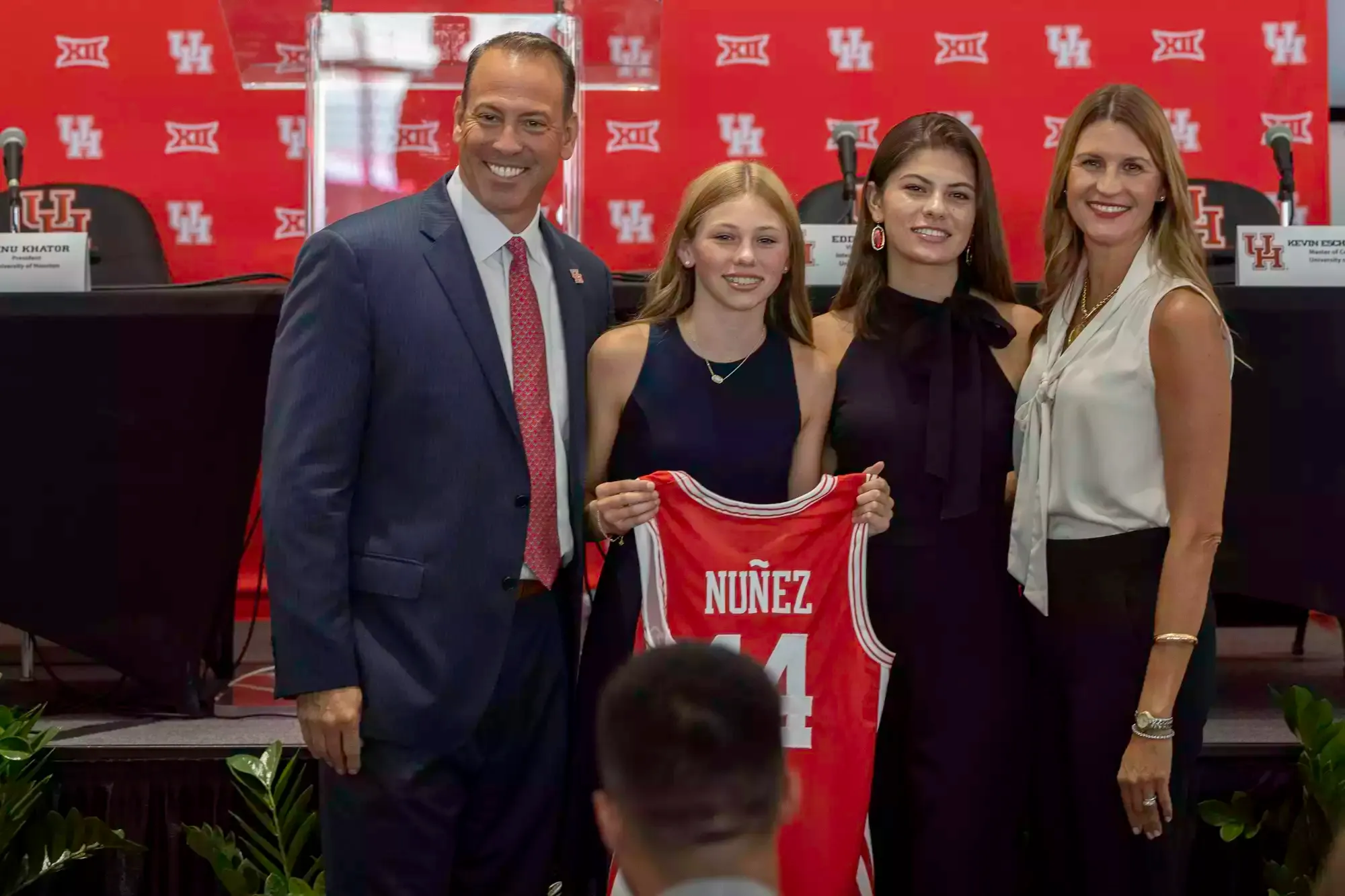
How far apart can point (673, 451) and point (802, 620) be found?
366 millimetres

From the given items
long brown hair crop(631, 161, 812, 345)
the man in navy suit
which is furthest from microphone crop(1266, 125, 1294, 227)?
the man in navy suit

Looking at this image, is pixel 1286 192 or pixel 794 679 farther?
pixel 1286 192

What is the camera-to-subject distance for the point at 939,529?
2.26m

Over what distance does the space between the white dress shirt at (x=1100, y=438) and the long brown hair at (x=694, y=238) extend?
0.45m

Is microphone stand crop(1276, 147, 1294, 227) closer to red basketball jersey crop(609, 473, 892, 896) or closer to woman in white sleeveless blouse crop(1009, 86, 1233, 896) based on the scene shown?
woman in white sleeveless blouse crop(1009, 86, 1233, 896)

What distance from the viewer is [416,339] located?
2.01 metres

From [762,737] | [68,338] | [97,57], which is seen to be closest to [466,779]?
[762,737]

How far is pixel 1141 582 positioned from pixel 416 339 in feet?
4.09

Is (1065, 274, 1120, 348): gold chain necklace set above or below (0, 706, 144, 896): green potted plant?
above

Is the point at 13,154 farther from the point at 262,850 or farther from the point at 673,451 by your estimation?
the point at 673,451

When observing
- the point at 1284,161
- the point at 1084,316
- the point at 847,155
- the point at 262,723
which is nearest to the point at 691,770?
the point at 1084,316

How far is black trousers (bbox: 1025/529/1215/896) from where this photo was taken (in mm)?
2150

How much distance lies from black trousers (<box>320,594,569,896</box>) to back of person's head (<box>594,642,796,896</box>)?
0.92 metres

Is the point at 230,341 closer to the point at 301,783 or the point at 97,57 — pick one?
the point at 301,783
